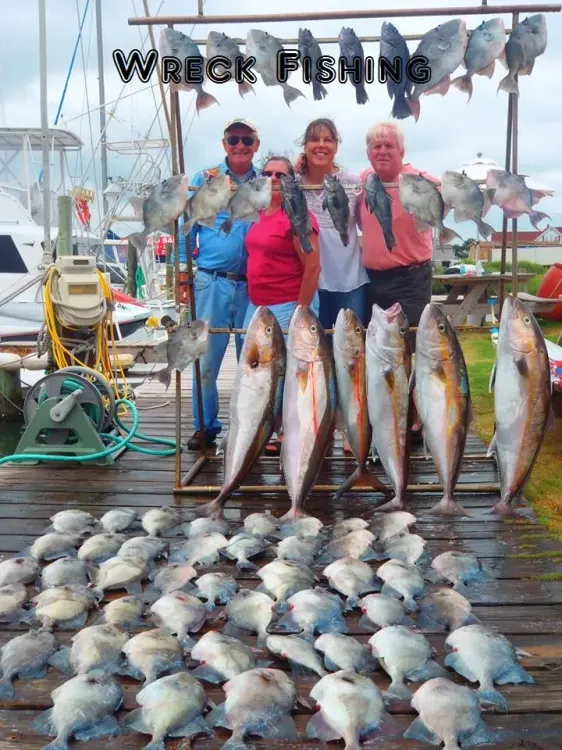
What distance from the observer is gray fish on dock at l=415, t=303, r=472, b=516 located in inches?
156

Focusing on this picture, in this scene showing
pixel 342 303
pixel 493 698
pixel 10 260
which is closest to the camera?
pixel 493 698

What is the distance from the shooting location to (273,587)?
3256 mm

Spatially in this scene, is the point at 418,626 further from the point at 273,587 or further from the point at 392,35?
the point at 392,35

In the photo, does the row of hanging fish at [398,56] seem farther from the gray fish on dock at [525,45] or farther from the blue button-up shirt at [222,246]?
the blue button-up shirt at [222,246]

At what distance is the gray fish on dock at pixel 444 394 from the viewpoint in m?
3.95

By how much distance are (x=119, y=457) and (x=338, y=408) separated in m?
2.32

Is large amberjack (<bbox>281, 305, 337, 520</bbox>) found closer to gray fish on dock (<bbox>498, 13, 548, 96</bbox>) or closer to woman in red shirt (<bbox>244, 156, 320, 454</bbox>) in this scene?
woman in red shirt (<bbox>244, 156, 320, 454</bbox>)

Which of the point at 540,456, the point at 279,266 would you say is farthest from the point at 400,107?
the point at 540,456

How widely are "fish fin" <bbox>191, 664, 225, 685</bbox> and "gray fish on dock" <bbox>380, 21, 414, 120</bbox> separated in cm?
318

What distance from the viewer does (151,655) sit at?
106 inches

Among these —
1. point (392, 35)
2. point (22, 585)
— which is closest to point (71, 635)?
point (22, 585)

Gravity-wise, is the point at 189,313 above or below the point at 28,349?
above

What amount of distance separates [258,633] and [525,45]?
11.6 feet

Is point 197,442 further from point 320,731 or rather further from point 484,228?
point 320,731
